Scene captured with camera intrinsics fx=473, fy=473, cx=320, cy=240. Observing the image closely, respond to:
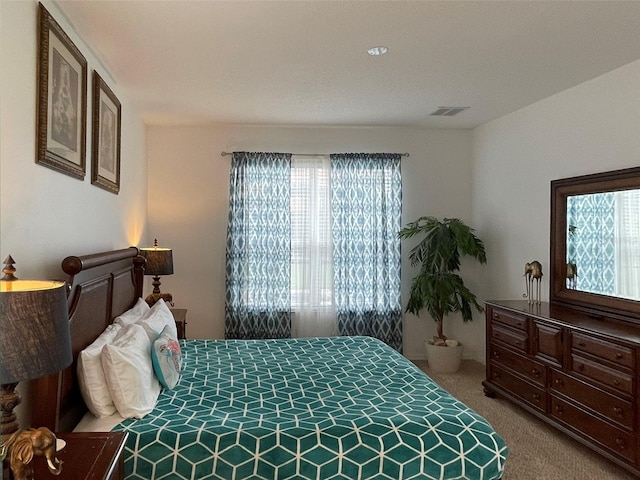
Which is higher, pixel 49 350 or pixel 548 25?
pixel 548 25

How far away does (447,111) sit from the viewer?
4457 mm

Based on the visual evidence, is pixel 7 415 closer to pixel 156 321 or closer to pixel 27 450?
pixel 27 450

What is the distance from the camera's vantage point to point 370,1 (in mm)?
2338

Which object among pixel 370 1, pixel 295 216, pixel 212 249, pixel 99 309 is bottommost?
pixel 99 309

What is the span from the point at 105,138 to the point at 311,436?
246cm

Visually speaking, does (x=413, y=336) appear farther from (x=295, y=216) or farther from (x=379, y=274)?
Answer: (x=295, y=216)

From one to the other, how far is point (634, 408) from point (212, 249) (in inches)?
151

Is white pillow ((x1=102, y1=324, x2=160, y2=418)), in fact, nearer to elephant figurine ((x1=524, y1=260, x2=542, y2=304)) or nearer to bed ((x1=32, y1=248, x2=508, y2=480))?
bed ((x1=32, y1=248, x2=508, y2=480))

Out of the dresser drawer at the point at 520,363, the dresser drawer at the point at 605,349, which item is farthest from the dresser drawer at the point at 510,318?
the dresser drawer at the point at 605,349

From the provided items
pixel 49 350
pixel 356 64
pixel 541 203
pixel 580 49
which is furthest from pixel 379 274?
pixel 49 350

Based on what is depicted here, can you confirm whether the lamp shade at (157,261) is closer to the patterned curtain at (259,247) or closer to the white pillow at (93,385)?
the patterned curtain at (259,247)

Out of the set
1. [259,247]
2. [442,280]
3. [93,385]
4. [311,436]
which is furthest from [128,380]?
[442,280]

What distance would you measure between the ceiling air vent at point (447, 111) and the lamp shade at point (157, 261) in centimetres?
280

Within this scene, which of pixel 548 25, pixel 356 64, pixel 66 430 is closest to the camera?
pixel 66 430
